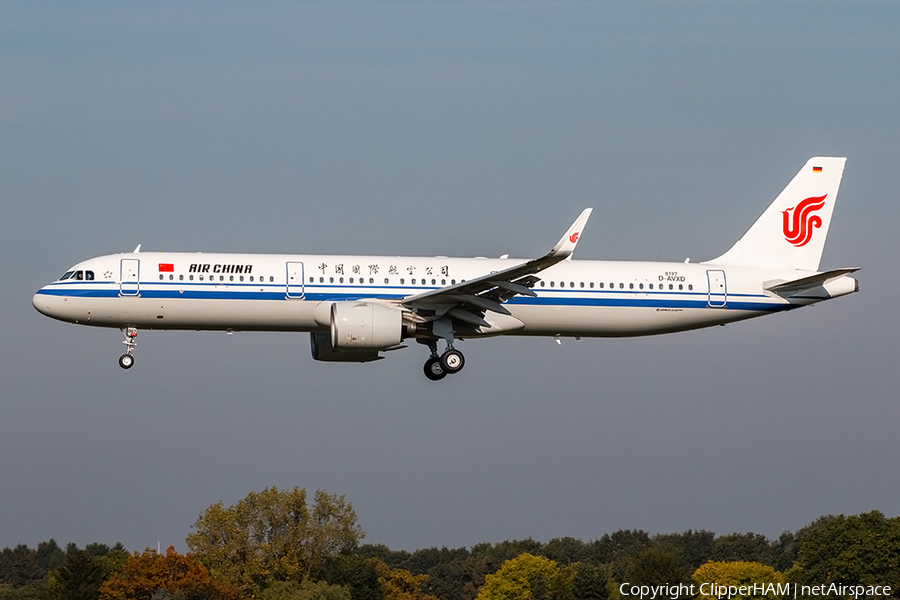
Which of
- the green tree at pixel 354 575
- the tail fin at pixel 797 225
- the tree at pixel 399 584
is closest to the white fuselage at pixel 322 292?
the tail fin at pixel 797 225

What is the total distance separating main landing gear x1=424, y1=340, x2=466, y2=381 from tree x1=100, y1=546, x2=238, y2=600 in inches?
1765

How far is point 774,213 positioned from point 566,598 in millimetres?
64439

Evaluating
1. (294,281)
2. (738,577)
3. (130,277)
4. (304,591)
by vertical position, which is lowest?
(738,577)

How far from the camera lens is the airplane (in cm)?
4662

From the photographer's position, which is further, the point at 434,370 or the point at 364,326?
the point at 434,370

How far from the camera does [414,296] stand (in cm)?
4738

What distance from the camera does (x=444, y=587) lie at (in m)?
174

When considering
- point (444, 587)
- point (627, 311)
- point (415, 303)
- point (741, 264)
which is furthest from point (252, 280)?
point (444, 587)

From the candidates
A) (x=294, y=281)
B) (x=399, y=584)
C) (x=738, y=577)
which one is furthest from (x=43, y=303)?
(x=399, y=584)

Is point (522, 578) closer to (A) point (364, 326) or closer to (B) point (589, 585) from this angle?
(B) point (589, 585)

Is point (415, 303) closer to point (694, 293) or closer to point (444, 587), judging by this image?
point (694, 293)

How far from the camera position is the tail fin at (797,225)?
177 ft

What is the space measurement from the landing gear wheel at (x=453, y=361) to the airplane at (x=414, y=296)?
0.04 m

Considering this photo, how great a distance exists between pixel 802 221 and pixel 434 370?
16.9 metres
